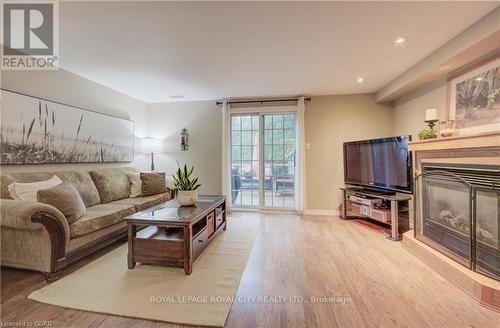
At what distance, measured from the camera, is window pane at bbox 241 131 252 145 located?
4.57 m

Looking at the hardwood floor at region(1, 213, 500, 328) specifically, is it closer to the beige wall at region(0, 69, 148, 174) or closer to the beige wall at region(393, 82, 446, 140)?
Answer: the beige wall at region(0, 69, 148, 174)

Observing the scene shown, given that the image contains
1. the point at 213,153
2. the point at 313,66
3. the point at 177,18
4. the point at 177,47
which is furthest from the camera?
the point at 213,153

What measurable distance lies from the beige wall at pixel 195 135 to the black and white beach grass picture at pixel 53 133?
3.17 ft

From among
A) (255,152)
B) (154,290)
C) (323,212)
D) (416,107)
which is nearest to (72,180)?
(154,290)

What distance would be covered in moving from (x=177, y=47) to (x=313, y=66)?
5.63 feet

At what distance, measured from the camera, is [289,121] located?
443 cm

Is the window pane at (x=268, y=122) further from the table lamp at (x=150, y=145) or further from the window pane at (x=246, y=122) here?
the table lamp at (x=150, y=145)

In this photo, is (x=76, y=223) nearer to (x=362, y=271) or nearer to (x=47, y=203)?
(x=47, y=203)

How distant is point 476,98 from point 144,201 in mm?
4245

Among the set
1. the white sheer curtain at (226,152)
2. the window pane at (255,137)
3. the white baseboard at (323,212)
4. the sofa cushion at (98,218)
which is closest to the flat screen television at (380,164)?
the white baseboard at (323,212)

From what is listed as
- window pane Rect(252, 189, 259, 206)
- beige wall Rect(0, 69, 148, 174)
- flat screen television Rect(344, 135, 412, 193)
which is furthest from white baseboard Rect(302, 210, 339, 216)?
beige wall Rect(0, 69, 148, 174)

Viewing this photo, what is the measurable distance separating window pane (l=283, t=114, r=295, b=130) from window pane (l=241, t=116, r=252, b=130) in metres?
0.71

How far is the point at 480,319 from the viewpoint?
1.53m

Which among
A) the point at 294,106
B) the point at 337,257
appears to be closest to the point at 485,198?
the point at 337,257
